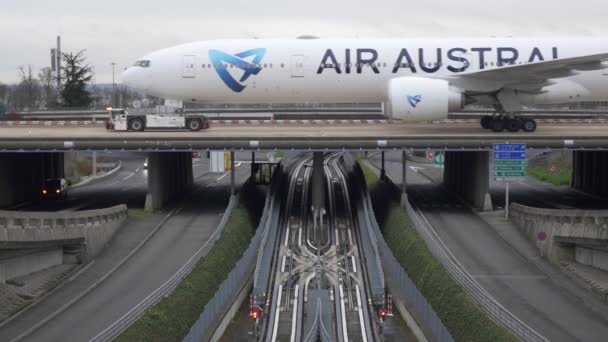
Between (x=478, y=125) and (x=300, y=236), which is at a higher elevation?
(x=478, y=125)

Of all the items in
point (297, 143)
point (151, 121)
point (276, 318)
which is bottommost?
point (276, 318)

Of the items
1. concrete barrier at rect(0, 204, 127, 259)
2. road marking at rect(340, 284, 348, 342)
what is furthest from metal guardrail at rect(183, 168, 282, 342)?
concrete barrier at rect(0, 204, 127, 259)

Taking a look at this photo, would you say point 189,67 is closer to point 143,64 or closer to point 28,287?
point 143,64

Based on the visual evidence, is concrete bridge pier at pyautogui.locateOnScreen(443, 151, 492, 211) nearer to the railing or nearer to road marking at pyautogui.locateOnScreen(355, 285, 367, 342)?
road marking at pyautogui.locateOnScreen(355, 285, 367, 342)

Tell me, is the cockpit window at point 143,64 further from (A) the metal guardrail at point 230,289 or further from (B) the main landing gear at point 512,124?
(B) the main landing gear at point 512,124

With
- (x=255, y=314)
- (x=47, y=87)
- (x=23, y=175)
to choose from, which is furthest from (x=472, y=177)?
(x=47, y=87)

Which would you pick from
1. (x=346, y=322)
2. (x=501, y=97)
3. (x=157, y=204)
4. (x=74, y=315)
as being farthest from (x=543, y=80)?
(x=74, y=315)

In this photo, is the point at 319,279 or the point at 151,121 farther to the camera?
the point at 151,121

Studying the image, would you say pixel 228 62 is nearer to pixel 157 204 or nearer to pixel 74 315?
pixel 157 204
